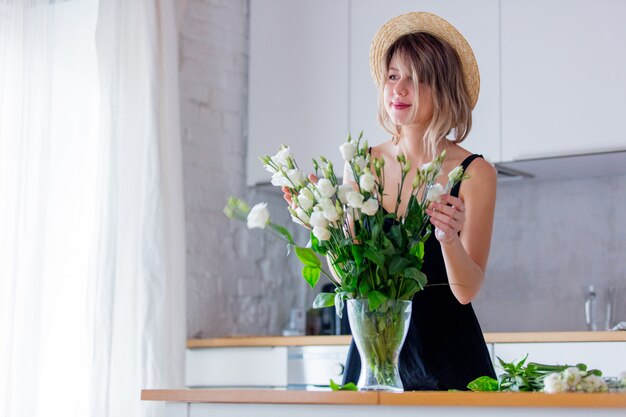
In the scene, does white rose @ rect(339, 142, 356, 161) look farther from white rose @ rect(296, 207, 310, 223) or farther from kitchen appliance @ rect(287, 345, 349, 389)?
kitchen appliance @ rect(287, 345, 349, 389)

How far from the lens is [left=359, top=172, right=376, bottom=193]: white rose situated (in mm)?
1592

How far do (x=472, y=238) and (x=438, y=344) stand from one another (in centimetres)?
23

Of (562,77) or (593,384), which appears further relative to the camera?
(562,77)

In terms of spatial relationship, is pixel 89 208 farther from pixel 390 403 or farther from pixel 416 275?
pixel 390 403

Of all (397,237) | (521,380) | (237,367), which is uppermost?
Answer: (397,237)

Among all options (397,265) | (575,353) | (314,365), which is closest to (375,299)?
(397,265)

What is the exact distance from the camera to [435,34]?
2.12 meters

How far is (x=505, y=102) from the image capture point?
3.43 metres

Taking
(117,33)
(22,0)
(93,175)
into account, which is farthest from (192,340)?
(22,0)

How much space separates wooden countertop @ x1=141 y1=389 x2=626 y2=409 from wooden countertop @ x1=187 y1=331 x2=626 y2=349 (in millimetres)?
1576

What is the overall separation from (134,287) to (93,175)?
0.39m

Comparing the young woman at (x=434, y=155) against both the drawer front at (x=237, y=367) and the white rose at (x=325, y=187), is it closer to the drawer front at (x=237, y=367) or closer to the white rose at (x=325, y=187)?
the white rose at (x=325, y=187)

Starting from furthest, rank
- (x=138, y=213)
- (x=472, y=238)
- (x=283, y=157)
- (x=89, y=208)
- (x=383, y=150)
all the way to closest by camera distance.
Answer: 1. (x=138, y=213)
2. (x=89, y=208)
3. (x=383, y=150)
4. (x=472, y=238)
5. (x=283, y=157)

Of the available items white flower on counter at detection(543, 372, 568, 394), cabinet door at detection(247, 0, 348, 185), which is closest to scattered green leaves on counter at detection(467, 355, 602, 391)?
white flower on counter at detection(543, 372, 568, 394)
